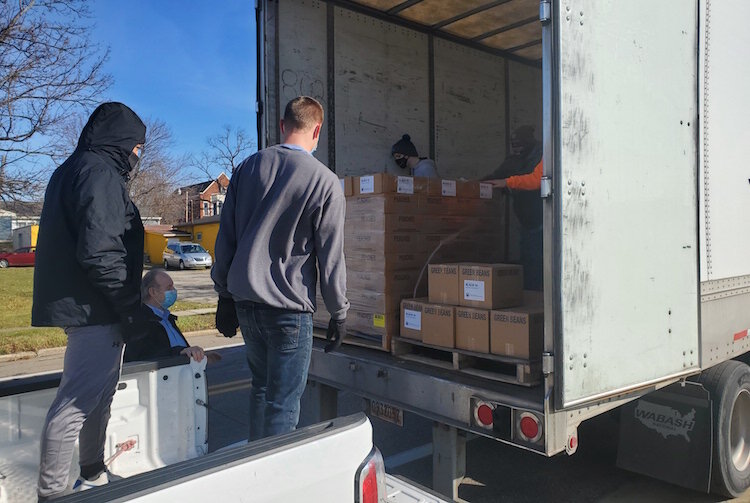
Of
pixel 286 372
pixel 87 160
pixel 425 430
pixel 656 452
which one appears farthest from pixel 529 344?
pixel 425 430

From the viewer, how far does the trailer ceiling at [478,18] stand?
495 centimetres

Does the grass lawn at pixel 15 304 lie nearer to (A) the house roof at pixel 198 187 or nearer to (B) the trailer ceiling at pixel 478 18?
(B) the trailer ceiling at pixel 478 18

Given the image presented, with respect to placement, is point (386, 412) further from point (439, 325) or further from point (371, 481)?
point (371, 481)

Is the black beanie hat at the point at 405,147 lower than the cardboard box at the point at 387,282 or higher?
higher

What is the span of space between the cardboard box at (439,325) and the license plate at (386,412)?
1.42 feet

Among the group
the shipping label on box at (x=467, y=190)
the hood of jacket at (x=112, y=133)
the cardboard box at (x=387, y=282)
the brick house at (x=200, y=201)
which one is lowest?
the cardboard box at (x=387, y=282)

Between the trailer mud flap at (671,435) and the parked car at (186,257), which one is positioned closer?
the trailer mud flap at (671,435)

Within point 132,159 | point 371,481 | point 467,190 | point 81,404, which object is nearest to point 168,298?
point 132,159

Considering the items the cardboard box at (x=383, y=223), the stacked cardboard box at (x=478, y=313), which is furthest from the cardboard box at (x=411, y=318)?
the cardboard box at (x=383, y=223)

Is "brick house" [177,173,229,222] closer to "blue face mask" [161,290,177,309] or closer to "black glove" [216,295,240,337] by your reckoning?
"blue face mask" [161,290,177,309]

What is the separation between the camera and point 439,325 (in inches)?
127

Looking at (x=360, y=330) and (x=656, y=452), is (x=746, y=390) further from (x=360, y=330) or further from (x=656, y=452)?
(x=360, y=330)

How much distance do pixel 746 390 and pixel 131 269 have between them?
3.86 metres

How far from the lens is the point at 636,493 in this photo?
12.6 feet
